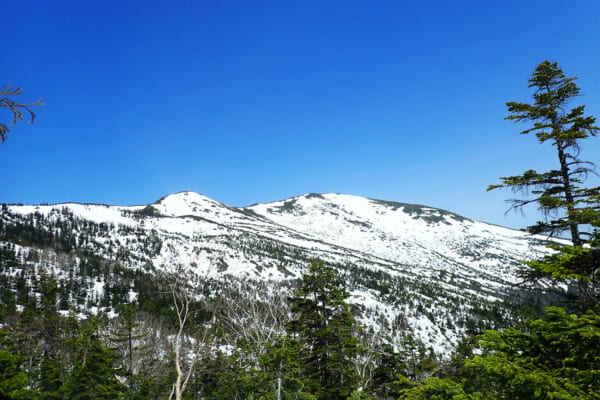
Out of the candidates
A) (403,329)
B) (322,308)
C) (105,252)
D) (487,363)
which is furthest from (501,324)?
A: (105,252)

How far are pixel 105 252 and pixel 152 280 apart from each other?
2206 inches

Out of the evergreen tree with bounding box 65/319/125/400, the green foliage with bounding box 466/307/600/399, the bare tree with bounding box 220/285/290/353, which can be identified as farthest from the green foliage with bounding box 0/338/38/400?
the evergreen tree with bounding box 65/319/125/400

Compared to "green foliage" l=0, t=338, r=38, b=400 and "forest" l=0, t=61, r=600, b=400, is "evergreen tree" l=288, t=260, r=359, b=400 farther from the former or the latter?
"green foliage" l=0, t=338, r=38, b=400

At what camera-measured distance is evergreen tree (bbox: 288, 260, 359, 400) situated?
1391 cm

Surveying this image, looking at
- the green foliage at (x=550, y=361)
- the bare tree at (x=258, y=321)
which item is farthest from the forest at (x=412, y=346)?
the bare tree at (x=258, y=321)

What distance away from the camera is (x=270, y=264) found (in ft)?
576

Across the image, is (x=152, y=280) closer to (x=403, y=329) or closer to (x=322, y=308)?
(x=403, y=329)

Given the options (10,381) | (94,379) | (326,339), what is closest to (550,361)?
(10,381)

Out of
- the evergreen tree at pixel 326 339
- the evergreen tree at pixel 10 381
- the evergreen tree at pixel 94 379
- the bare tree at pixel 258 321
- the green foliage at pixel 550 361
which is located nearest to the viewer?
the green foliage at pixel 550 361

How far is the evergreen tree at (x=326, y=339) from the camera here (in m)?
13.9

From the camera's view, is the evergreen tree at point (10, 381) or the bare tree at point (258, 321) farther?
the bare tree at point (258, 321)

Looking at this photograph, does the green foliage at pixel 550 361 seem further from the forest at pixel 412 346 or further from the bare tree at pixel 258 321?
the bare tree at pixel 258 321

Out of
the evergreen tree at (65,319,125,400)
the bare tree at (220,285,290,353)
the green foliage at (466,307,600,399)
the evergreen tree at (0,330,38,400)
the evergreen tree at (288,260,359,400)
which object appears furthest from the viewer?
the bare tree at (220,285,290,353)

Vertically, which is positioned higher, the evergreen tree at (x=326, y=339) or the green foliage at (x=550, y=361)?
the green foliage at (x=550, y=361)
